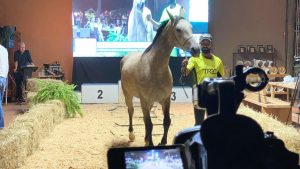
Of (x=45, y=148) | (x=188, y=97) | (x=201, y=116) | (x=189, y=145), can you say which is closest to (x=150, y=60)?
(x=201, y=116)

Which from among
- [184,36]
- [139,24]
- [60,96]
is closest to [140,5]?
[139,24]

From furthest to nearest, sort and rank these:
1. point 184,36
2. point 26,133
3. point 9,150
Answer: point 26,133 < point 184,36 < point 9,150

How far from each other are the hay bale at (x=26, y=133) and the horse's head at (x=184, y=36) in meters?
1.76

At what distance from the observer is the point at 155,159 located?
743 millimetres

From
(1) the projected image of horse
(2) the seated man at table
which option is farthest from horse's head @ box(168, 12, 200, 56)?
(2) the seated man at table

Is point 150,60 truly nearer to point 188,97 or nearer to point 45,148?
point 45,148

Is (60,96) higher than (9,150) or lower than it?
higher

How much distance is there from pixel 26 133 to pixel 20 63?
5873 mm

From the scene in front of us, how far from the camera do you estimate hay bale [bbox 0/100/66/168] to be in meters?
3.87

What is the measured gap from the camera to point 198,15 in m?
10.8

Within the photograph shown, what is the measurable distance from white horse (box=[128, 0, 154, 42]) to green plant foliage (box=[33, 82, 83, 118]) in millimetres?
3473

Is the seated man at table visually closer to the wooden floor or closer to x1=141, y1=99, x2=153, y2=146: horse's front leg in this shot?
the wooden floor

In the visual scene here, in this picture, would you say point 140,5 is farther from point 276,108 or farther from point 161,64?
point 161,64

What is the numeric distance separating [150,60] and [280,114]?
3.04 m
